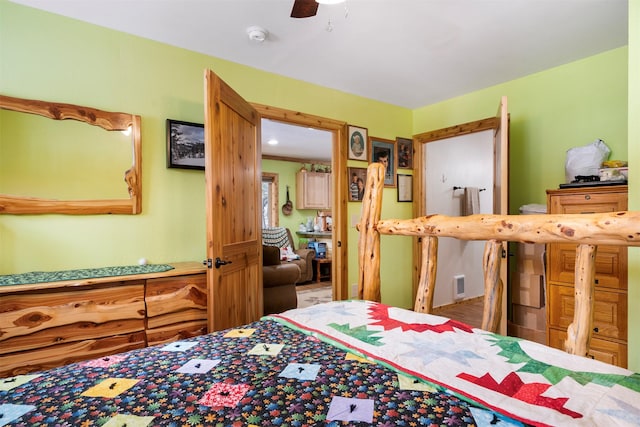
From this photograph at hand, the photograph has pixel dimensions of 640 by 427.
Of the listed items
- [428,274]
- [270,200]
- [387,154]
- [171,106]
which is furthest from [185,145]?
[270,200]

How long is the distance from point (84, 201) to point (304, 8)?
6.04 feet

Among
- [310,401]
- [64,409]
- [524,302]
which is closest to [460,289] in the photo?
[524,302]

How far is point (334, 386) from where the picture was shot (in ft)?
2.96

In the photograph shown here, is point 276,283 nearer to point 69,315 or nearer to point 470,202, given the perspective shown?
point 69,315

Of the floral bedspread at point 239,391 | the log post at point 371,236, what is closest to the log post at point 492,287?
the floral bedspread at point 239,391

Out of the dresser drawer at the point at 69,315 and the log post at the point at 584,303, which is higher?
the log post at the point at 584,303

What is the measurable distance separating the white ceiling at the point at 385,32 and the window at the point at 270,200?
413 centimetres

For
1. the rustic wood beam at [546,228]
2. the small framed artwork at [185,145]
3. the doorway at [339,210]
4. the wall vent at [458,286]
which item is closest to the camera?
the rustic wood beam at [546,228]

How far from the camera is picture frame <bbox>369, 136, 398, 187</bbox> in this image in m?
3.75

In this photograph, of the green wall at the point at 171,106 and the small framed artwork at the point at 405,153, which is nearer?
the green wall at the point at 171,106

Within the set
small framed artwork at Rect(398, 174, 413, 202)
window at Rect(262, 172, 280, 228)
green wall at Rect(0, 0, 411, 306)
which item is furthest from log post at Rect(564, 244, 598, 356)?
window at Rect(262, 172, 280, 228)

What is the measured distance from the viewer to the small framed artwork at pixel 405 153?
13.1 feet

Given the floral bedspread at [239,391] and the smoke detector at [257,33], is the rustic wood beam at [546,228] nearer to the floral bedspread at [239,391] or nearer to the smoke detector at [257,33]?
the floral bedspread at [239,391]

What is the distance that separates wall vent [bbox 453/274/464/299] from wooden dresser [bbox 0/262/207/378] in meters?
3.34
